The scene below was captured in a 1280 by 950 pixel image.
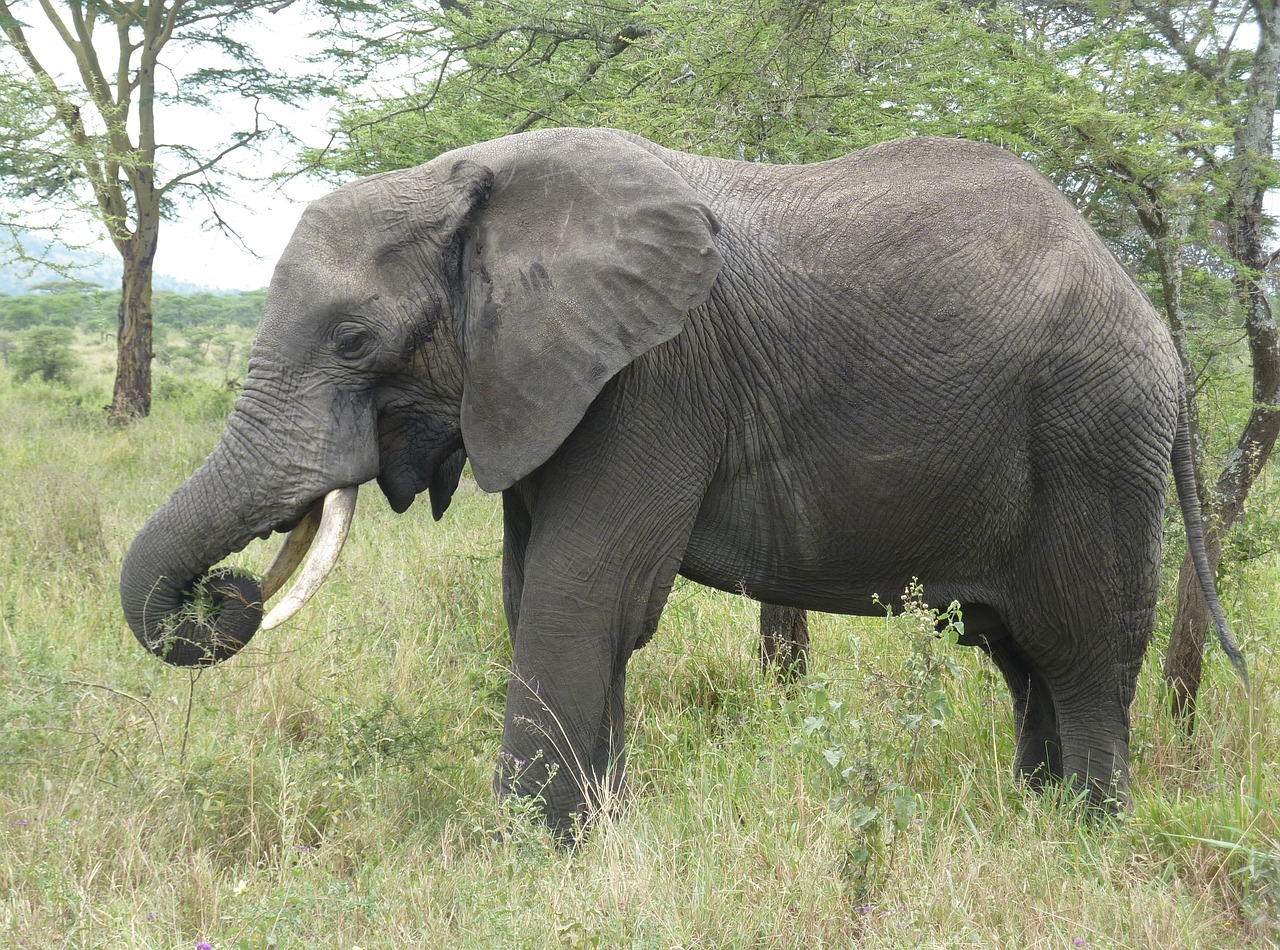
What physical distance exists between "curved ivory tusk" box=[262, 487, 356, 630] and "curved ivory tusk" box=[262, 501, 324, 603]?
0.38 ft

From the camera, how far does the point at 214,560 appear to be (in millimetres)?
3629

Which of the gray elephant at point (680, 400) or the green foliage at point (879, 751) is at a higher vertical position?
the gray elephant at point (680, 400)

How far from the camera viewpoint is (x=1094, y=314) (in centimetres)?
368

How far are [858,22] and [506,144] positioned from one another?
310 centimetres

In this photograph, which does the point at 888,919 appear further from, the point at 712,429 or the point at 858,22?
the point at 858,22

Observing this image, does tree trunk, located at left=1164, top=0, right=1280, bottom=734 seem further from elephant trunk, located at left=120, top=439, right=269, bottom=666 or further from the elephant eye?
elephant trunk, located at left=120, top=439, right=269, bottom=666

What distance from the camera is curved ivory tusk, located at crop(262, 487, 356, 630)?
3443 mm

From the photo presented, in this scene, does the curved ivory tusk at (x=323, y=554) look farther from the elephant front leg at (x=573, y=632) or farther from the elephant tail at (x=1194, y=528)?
the elephant tail at (x=1194, y=528)

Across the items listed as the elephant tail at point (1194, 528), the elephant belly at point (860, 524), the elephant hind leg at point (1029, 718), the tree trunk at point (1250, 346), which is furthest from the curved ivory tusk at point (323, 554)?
the tree trunk at point (1250, 346)

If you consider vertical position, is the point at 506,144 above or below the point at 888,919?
above

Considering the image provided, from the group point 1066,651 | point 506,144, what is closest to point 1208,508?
point 1066,651

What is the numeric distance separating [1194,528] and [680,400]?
1866 mm

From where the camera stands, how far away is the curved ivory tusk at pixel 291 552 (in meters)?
3.70

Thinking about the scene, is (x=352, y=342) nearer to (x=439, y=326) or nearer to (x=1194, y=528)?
(x=439, y=326)
